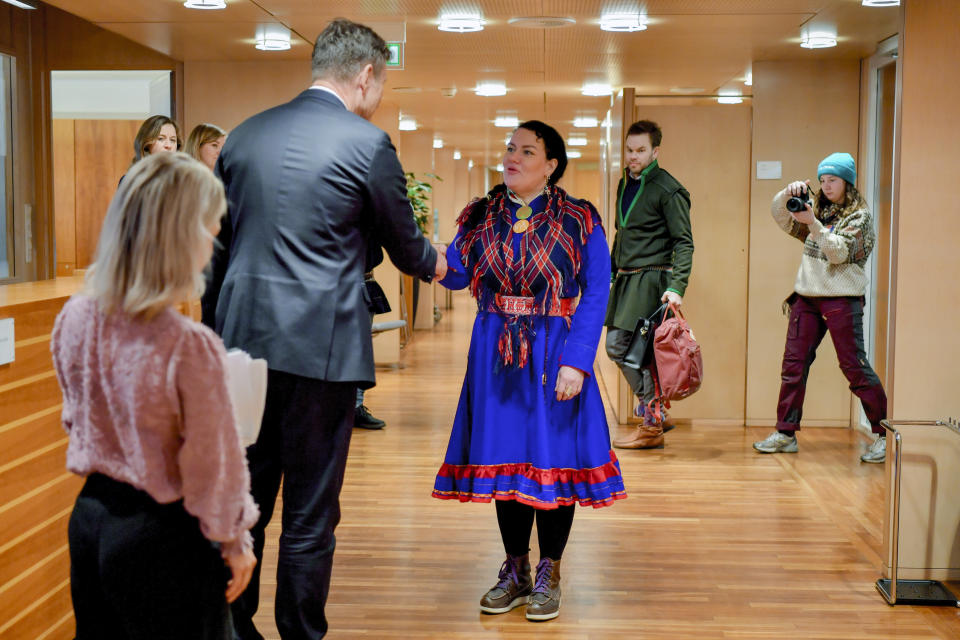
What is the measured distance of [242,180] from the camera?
2.38 meters

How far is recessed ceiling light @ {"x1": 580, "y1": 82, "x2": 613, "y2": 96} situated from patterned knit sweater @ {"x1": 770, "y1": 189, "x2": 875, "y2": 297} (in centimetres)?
307

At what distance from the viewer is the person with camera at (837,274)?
509cm

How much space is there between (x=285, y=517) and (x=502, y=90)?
20.7 ft

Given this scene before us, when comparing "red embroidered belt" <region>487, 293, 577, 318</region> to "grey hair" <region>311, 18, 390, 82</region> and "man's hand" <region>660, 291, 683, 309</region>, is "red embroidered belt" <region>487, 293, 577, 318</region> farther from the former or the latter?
"man's hand" <region>660, 291, 683, 309</region>

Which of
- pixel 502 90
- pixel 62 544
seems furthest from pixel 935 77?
pixel 502 90

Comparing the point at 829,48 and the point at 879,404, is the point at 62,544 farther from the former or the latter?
the point at 829,48

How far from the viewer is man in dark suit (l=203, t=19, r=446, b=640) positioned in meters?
2.34

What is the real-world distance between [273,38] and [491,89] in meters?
2.78

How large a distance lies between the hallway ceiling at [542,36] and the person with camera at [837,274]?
2.77ft

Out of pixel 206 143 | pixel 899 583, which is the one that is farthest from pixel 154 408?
pixel 206 143

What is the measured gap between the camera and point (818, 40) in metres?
5.68

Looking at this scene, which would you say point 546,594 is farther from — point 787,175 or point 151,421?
point 787,175

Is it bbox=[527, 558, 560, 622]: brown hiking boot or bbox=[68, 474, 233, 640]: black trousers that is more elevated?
bbox=[68, 474, 233, 640]: black trousers

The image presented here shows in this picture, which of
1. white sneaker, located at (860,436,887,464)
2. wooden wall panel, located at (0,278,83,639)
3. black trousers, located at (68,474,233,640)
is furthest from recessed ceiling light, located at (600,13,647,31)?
black trousers, located at (68,474,233,640)
